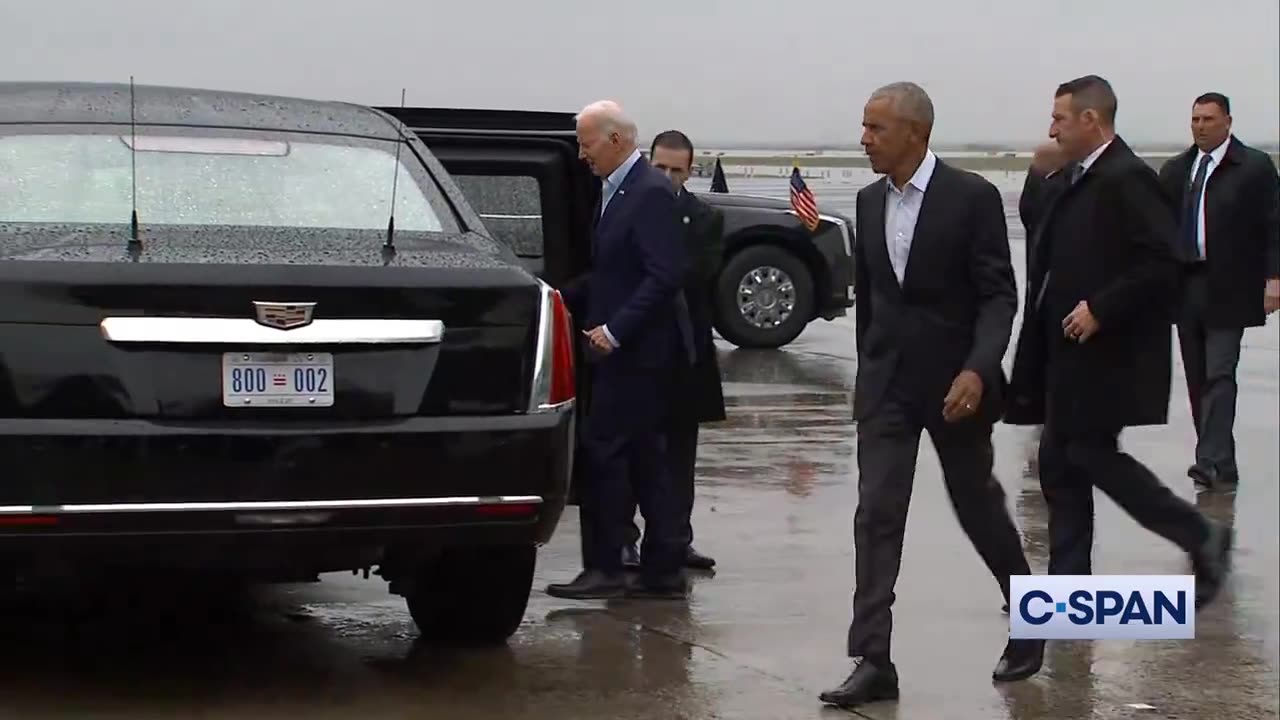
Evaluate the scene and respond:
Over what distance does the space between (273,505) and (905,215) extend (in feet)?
6.07

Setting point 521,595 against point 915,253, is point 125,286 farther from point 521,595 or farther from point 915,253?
point 915,253

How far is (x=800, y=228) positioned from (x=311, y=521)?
447 inches

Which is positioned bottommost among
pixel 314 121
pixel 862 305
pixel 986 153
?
pixel 986 153

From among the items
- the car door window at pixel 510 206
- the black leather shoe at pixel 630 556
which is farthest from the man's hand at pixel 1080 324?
the black leather shoe at pixel 630 556

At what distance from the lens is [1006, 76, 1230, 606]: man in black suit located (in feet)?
20.2

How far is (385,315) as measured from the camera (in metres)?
5.43

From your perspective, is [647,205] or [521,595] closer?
[521,595]

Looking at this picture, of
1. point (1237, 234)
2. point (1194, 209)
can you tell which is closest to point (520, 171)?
point (1194, 209)

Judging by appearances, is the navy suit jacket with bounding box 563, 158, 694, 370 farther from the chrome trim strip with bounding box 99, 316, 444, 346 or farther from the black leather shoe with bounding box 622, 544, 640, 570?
the chrome trim strip with bounding box 99, 316, 444, 346

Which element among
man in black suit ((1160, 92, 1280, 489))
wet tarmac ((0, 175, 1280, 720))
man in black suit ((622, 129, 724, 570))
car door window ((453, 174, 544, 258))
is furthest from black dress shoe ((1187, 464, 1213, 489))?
car door window ((453, 174, 544, 258))


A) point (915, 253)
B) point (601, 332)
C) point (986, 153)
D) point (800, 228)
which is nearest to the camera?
point (915, 253)

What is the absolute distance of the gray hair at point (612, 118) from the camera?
280 inches

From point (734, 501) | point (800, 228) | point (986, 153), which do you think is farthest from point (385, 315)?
point (986, 153)

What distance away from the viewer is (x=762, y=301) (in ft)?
53.6
